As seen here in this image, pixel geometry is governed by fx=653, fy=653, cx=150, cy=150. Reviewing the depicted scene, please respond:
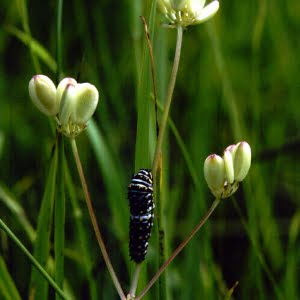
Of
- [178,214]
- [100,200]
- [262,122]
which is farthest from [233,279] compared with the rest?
[262,122]

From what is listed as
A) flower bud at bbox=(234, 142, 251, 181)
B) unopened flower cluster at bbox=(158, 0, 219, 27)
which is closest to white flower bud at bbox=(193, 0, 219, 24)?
unopened flower cluster at bbox=(158, 0, 219, 27)

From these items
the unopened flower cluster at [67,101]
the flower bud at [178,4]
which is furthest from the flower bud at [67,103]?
the flower bud at [178,4]

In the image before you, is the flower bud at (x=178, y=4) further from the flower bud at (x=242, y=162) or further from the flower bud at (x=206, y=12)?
the flower bud at (x=242, y=162)

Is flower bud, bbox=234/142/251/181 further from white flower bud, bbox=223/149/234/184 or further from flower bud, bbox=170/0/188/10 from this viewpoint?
flower bud, bbox=170/0/188/10

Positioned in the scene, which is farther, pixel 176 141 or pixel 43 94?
pixel 176 141

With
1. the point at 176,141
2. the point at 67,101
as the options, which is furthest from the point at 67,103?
the point at 176,141

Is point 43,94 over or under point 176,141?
under

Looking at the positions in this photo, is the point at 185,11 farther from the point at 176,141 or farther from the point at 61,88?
the point at 176,141
